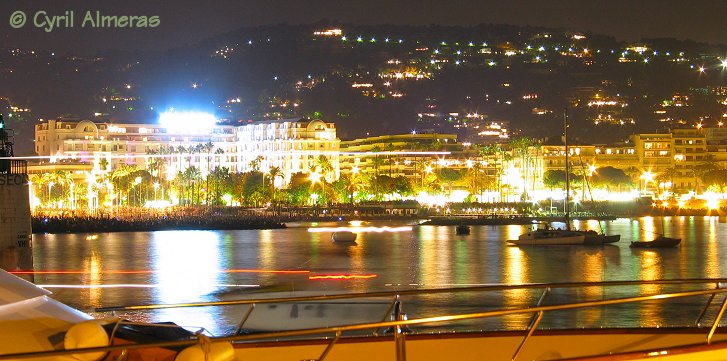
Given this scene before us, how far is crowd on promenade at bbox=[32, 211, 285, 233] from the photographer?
82.9 meters

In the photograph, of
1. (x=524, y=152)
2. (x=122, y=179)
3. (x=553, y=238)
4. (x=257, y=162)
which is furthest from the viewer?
(x=257, y=162)

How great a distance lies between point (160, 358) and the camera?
4457 millimetres

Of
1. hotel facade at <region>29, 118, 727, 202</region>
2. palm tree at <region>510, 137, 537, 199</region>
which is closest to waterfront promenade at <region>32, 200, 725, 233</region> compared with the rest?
palm tree at <region>510, 137, 537, 199</region>

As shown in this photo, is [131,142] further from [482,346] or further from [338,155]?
[482,346]

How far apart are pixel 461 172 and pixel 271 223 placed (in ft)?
215

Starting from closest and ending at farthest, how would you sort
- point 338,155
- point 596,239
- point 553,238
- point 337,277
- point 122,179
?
point 337,277 → point 553,238 → point 596,239 → point 122,179 → point 338,155

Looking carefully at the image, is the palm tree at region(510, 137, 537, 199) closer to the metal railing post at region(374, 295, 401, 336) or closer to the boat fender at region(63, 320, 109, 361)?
the metal railing post at region(374, 295, 401, 336)

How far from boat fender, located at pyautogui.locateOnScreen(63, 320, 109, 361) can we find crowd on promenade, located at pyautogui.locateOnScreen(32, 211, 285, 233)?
80.7 meters

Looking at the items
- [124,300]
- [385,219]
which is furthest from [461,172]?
[124,300]

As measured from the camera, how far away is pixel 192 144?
510 feet

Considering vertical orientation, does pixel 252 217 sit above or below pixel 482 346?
below

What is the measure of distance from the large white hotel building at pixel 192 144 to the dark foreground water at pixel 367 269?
209 ft

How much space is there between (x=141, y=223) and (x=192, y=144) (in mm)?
68624

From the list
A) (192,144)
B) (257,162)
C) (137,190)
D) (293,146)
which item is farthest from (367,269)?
(192,144)
